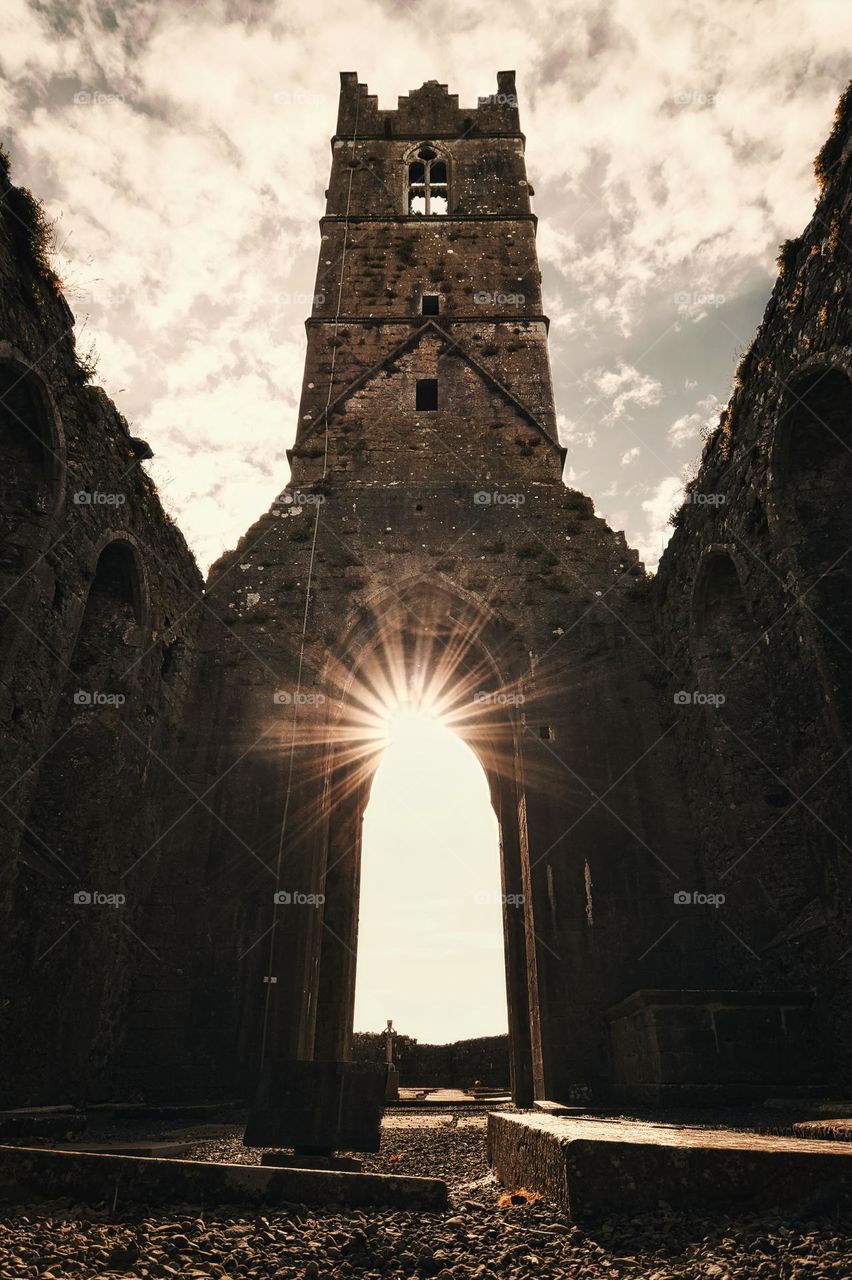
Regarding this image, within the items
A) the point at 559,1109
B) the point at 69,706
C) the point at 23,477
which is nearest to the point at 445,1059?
the point at 559,1109

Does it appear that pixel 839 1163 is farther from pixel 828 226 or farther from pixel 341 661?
pixel 341 661

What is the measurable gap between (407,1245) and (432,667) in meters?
10.2

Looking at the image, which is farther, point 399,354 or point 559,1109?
point 399,354

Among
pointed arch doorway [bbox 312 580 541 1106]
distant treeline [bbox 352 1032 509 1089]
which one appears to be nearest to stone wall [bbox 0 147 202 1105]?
pointed arch doorway [bbox 312 580 541 1106]

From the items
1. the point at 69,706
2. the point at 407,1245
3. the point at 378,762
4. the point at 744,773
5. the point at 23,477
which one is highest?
the point at 23,477

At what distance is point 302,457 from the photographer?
10.7 meters

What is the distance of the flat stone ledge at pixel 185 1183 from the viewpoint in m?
2.33

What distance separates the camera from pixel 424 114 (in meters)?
15.8

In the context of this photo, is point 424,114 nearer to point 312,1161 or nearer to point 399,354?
point 399,354

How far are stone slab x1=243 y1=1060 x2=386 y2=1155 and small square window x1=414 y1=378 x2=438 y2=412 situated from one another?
9720 millimetres

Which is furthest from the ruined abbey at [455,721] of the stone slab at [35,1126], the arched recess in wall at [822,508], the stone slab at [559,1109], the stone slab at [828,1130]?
the stone slab at [828,1130]

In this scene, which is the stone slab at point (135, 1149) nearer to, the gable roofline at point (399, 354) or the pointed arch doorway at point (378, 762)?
the pointed arch doorway at point (378, 762)

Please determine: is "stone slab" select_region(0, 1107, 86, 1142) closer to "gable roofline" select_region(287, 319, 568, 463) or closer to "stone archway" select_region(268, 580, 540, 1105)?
"stone archway" select_region(268, 580, 540, 1105)

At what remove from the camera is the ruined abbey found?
5.35 m
